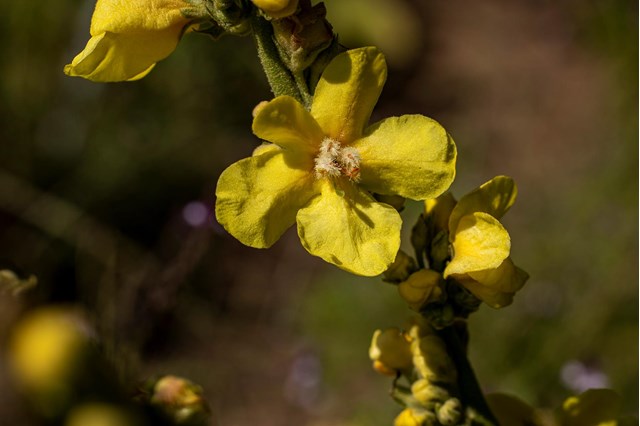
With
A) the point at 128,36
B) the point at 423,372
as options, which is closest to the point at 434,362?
the point at 423,372

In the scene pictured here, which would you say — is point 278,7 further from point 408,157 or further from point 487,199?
point 487,199

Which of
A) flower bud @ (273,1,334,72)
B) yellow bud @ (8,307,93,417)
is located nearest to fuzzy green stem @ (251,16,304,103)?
flower bud @ (273,1,334,72)

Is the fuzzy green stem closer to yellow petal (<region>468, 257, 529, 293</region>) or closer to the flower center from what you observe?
the flower center

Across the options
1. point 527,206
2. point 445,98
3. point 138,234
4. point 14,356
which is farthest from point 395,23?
point 14,356

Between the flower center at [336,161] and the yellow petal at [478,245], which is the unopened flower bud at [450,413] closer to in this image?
the yellow petal at [478,245]

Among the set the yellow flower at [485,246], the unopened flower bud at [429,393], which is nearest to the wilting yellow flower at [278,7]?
the yellow flower at [485,246]

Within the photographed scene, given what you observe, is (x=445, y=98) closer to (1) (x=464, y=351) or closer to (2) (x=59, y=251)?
(2) (x=59, y=251)
